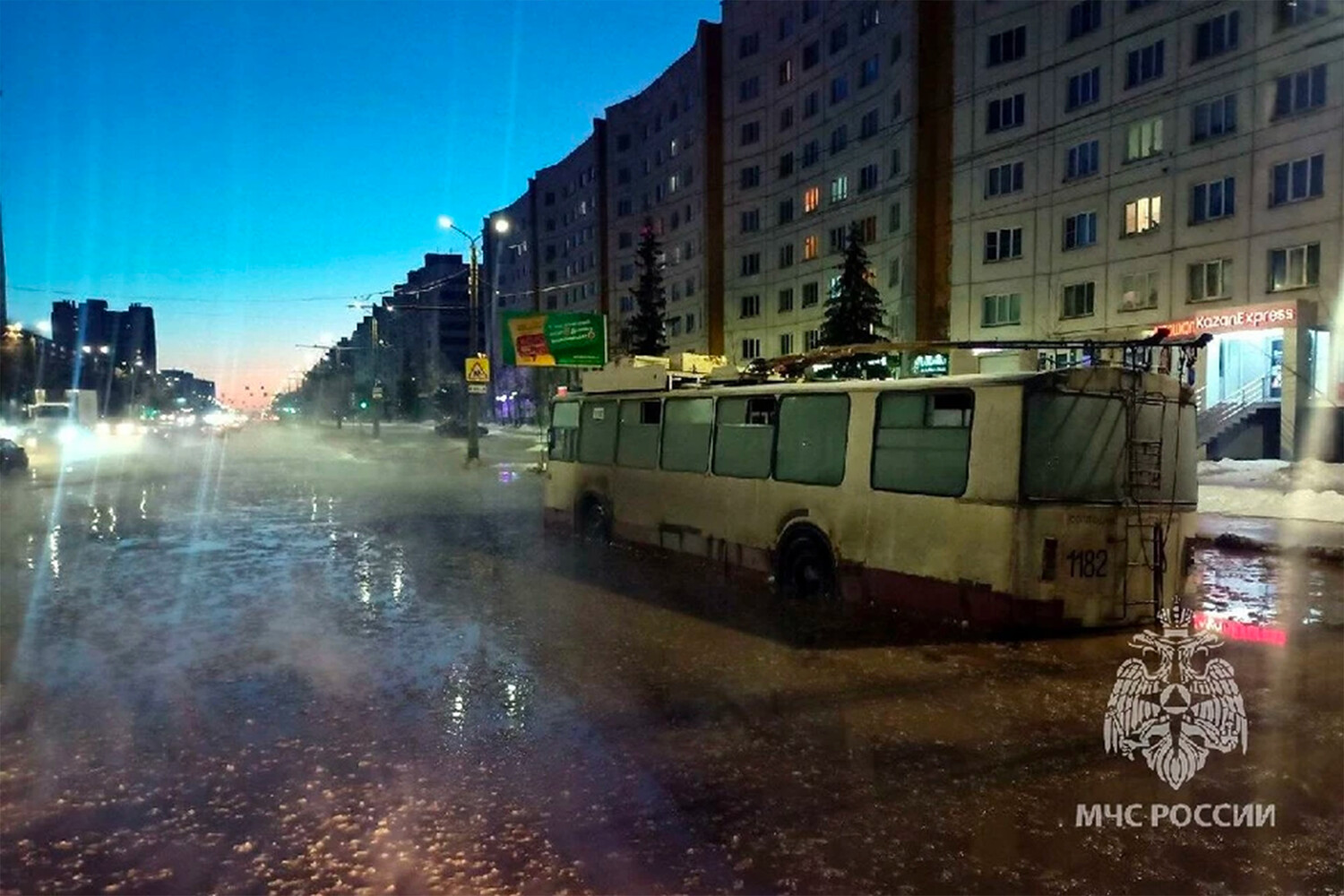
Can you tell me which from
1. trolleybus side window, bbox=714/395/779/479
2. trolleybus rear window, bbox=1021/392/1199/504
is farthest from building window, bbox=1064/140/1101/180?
trolleybus rear window, bbox=1021/392/1199/504

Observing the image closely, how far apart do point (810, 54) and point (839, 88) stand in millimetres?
3602

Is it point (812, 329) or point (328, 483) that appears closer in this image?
point (328, 483)

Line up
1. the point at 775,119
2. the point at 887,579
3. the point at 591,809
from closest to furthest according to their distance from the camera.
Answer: the point at 591,809, the point at 887,579, the point at 775,119

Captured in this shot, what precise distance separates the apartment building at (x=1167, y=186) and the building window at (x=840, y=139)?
9171 mm

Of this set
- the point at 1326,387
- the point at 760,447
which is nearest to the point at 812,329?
the point at 1326,387

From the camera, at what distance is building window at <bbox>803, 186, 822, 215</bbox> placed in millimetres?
50781

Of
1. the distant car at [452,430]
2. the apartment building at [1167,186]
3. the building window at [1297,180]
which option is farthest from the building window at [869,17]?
the distant car at [452,430]

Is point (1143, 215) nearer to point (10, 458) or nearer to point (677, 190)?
point (10, 458)

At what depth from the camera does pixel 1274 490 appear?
61.8 feet

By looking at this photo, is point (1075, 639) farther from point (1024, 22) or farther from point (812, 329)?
point (812, 329)

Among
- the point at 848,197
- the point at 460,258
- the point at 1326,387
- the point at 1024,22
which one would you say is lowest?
the point at 1326,387

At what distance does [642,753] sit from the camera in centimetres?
530

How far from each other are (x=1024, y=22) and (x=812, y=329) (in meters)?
19.1

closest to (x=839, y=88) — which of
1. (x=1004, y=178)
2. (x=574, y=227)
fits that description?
Result: (x=1004, y=178)
